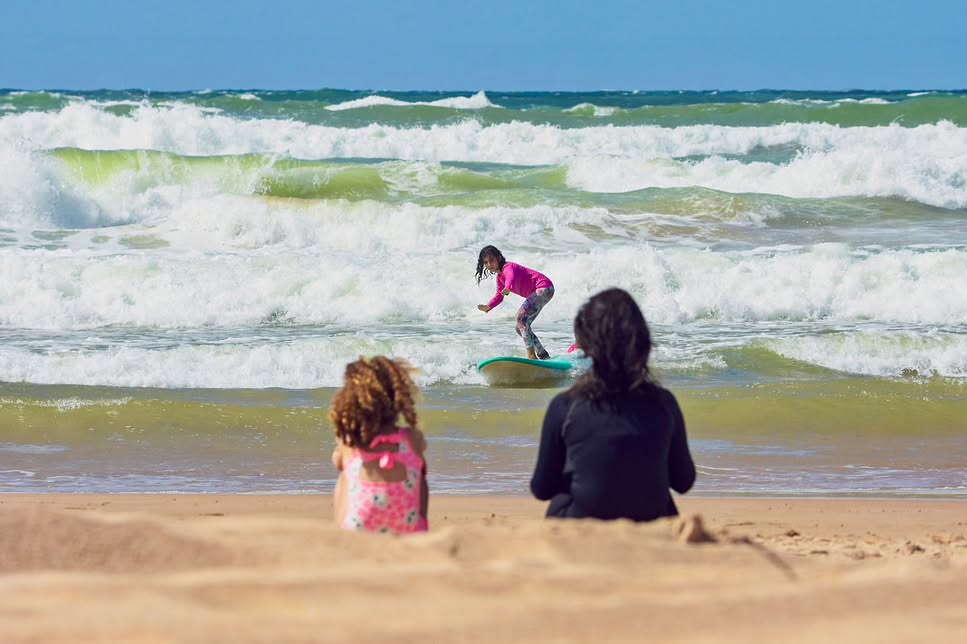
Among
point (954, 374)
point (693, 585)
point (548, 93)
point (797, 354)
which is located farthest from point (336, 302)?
point (548, 93)

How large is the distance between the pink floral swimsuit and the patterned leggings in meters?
6.89

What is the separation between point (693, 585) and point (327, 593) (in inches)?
35.6

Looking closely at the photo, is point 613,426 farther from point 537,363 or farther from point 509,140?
point 509,140

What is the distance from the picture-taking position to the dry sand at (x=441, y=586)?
2805 millimetres

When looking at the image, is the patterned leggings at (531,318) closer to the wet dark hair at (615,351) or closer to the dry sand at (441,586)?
the dry sand at (441,586)

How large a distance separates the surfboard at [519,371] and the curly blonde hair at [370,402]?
645cm

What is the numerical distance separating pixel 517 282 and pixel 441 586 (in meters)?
7.97

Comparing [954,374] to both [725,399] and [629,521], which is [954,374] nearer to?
[725,399]

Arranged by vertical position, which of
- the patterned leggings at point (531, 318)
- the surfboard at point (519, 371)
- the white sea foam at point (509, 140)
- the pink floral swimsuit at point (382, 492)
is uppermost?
the white sea foam at point (509, 140)

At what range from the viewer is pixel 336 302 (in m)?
14.1

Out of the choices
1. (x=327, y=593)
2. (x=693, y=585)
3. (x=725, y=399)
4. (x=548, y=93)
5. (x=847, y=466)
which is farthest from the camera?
(x=548, y=93)

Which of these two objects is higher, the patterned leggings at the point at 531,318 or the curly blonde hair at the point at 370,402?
the curly blonde hair at the point at 370,402

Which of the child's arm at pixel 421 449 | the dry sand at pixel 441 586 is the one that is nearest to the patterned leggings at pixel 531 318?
the child's arm at pixel 421 449

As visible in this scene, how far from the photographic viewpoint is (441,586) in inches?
123
